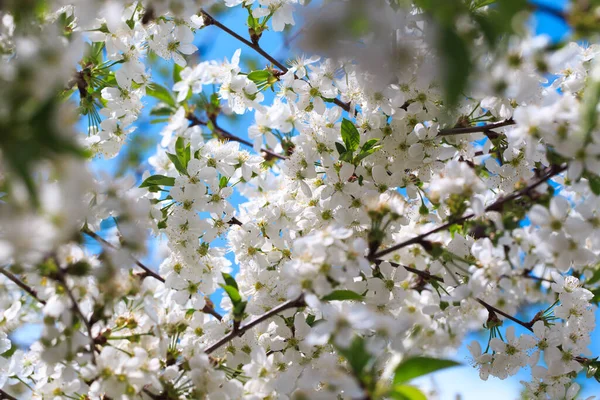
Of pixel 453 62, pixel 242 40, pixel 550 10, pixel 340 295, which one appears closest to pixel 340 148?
pixel 242 40

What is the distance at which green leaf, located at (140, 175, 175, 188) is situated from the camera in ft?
7.73

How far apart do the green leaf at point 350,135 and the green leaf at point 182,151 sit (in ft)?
2.20

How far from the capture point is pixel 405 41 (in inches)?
54.6

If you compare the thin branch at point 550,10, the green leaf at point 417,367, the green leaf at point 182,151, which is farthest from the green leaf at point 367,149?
the thin branch at point 550,10

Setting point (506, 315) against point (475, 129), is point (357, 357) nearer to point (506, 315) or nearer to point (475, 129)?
point (506, 315)

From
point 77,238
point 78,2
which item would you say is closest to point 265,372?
point 77,238

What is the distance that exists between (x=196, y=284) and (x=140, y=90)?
92cm

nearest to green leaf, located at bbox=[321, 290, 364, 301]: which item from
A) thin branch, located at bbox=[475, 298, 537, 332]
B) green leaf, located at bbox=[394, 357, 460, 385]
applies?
green leaf, located at bbox=[394, 357, 460, 385]

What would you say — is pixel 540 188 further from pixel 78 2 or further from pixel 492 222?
pixel 78 2

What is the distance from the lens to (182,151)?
94.3 inches

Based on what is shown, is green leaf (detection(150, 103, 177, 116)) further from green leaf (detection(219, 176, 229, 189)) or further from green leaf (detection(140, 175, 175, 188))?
green leaf (detection(219, 176, 229, 189))

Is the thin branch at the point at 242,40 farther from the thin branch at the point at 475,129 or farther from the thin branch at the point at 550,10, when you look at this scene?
the thin branch at the point at 550,10

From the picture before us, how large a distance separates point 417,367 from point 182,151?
4.72ft

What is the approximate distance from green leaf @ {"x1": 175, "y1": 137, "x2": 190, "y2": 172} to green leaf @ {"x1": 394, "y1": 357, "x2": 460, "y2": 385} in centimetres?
138
